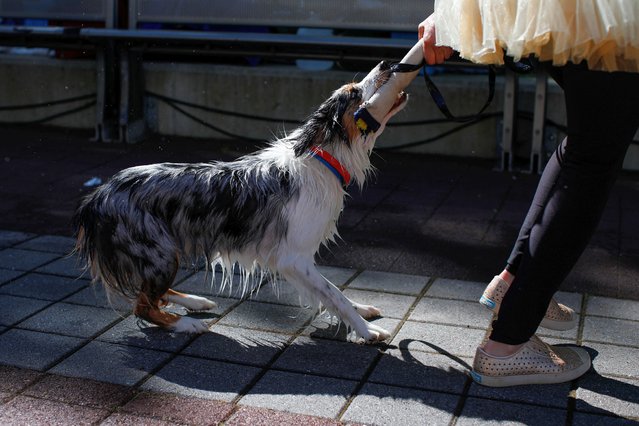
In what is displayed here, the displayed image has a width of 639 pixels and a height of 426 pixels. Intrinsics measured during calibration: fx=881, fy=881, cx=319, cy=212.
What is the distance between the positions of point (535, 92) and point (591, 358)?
4.09 metres

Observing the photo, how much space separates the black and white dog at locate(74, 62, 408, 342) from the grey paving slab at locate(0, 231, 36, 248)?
61.3 inches

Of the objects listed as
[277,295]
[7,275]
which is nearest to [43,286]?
[7,275]

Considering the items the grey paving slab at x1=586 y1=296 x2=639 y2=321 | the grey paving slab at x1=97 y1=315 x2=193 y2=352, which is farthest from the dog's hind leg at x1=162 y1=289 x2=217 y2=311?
the grey paving slab at x1=586 y1=296 x2=639 y2=321

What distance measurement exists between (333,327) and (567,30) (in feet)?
5.99

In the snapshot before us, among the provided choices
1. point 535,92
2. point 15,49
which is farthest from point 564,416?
point 15,49

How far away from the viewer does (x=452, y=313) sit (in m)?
4.30

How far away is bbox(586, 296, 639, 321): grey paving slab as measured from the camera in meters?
4.28

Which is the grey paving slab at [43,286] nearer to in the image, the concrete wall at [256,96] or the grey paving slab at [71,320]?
the grey paving slab at [71,320]

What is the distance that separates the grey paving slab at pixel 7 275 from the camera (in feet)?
15.5

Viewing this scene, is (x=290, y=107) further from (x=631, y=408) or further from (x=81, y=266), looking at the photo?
(x=631, y=408)

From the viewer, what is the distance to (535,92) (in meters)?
7.44

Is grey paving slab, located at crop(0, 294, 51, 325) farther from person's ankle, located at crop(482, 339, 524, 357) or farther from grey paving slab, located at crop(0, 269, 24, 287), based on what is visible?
person's ankle, located at crop(482, 339, 524, 357)

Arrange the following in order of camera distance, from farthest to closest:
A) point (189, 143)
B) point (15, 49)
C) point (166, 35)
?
point (15, 49), point (189, 143), point (166, 35)

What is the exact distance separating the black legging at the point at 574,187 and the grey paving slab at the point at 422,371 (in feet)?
0.82
